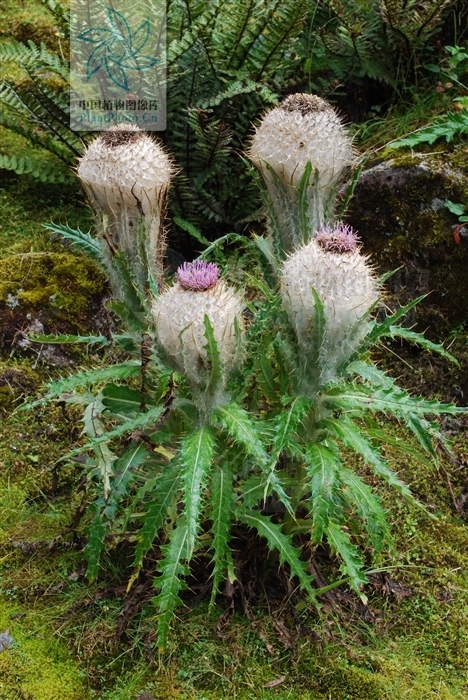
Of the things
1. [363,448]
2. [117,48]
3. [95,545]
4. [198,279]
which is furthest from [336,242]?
[117,48]

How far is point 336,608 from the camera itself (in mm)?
2961

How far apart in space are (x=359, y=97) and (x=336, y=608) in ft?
13.1

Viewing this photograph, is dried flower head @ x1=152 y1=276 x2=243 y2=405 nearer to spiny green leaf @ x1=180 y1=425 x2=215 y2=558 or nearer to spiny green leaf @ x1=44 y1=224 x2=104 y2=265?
spiny green leaf @ x1=180 y1=425 x2=215 y2=558

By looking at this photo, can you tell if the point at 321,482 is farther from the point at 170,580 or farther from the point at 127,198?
the point at 127,198

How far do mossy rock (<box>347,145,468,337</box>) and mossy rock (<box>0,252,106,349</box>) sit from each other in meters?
1.73

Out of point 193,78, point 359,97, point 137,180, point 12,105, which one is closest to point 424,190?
point 359,97

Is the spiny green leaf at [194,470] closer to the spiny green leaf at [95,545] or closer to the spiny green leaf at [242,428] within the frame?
the spiny green leaf at [242,428]

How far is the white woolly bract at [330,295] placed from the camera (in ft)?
7.47

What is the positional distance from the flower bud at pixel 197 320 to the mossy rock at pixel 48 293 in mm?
1976

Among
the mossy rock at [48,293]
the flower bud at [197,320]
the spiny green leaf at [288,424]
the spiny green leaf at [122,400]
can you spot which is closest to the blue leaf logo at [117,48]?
the mossy rock at [48,293]

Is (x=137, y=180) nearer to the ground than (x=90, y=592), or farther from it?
farther from it

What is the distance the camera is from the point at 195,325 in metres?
2.30

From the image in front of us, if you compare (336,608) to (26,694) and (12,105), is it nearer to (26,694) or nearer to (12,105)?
(26,694)

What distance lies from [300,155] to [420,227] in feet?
5.88
